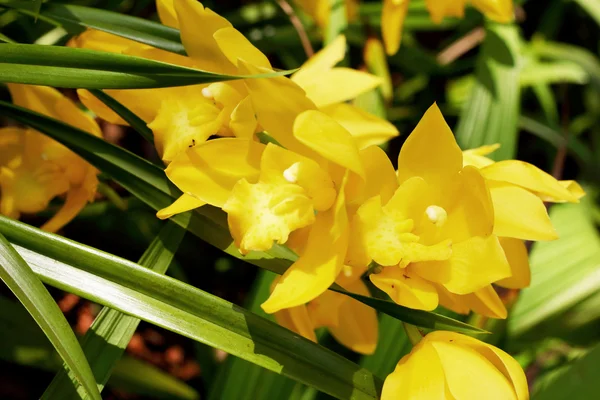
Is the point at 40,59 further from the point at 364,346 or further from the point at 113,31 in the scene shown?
the point at 364,346

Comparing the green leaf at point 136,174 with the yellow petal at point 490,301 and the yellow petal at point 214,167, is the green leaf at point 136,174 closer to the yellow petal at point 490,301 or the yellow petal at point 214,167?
the yellow petal at point 214,167

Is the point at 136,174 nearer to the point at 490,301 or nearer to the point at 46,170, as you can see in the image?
the point at 46,170

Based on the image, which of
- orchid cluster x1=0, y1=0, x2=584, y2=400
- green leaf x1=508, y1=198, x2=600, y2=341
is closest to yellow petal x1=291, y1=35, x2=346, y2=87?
orchid cluster x1=0, y1=0, x2=584, y2=400

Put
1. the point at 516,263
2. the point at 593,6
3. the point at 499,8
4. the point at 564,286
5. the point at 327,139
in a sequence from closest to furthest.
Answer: the point at 327,139
the point at 516,263
the point at 499,8
the point at 564,286
the point at 593,6

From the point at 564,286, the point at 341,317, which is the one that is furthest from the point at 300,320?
the point at 564,286

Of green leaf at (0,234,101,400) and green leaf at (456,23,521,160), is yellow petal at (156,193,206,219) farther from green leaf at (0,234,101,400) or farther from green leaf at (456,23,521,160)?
green leaf at (456,23,521,160)

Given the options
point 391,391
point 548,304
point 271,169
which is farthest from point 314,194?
point 548,304

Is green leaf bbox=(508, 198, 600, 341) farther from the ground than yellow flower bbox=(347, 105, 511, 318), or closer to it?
closer to it
